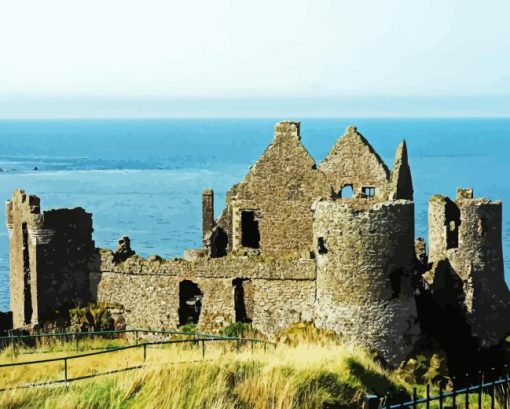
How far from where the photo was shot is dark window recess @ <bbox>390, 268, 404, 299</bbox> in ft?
114

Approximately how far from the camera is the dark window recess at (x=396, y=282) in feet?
114

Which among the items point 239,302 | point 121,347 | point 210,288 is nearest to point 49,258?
point 210,288

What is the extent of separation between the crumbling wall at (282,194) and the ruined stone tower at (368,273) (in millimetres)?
5915

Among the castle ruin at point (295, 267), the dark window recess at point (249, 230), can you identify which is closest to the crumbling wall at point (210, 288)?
the castle ruin at point (295, 267)

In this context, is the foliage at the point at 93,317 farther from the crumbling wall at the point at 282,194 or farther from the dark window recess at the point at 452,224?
the dark window recess at the point at 452,224

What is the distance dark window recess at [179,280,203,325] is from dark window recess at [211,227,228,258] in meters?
4.00

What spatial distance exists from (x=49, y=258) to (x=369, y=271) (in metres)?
11.9

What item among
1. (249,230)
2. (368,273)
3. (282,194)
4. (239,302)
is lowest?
(239,302)

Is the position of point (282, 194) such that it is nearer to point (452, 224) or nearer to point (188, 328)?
point (452, 224)

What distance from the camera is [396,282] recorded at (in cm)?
3481

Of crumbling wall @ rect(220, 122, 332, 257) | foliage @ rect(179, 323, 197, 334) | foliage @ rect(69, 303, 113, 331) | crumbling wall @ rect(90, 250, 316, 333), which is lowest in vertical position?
foliage @ rect(179, 323, 197, 334)

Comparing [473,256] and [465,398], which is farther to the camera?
[473,256]

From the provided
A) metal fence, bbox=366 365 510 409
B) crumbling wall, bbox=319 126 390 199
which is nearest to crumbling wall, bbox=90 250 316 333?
crumbling wall, bbox=319 126 390 199

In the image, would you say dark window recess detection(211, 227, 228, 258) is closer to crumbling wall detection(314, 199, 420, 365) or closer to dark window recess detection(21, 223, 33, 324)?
dark window recess detection(21, 223, 33, 324)
